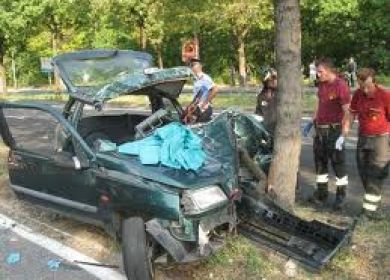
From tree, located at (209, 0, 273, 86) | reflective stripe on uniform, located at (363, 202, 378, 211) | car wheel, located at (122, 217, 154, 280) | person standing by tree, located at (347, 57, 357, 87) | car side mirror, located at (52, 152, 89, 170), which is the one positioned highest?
tree, located at (209, 0, 273, 86)

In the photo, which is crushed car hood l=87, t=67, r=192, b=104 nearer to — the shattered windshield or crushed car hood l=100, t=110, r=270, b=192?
the shattered windshield

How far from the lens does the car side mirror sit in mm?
6090

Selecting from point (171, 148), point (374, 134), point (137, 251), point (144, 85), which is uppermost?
point (144, 85)

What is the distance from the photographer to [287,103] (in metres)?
6.54

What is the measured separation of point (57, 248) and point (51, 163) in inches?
32.7

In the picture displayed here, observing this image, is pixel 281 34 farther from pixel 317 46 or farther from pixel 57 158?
pixel 317 46

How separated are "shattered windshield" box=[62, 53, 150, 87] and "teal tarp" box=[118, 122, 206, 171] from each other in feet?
3.28

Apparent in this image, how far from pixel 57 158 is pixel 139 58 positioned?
1862 mm

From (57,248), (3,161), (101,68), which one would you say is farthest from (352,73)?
(57,248)

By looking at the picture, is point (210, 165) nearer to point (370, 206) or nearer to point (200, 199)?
point (200, 199)

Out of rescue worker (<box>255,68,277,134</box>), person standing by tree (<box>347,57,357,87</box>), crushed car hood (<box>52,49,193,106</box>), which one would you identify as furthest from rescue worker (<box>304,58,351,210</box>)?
person standing by tree (<box>347,57,357,87</box>)

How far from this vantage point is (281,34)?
640cm

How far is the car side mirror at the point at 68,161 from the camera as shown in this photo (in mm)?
6090

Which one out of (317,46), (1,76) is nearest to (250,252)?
(1,76)
